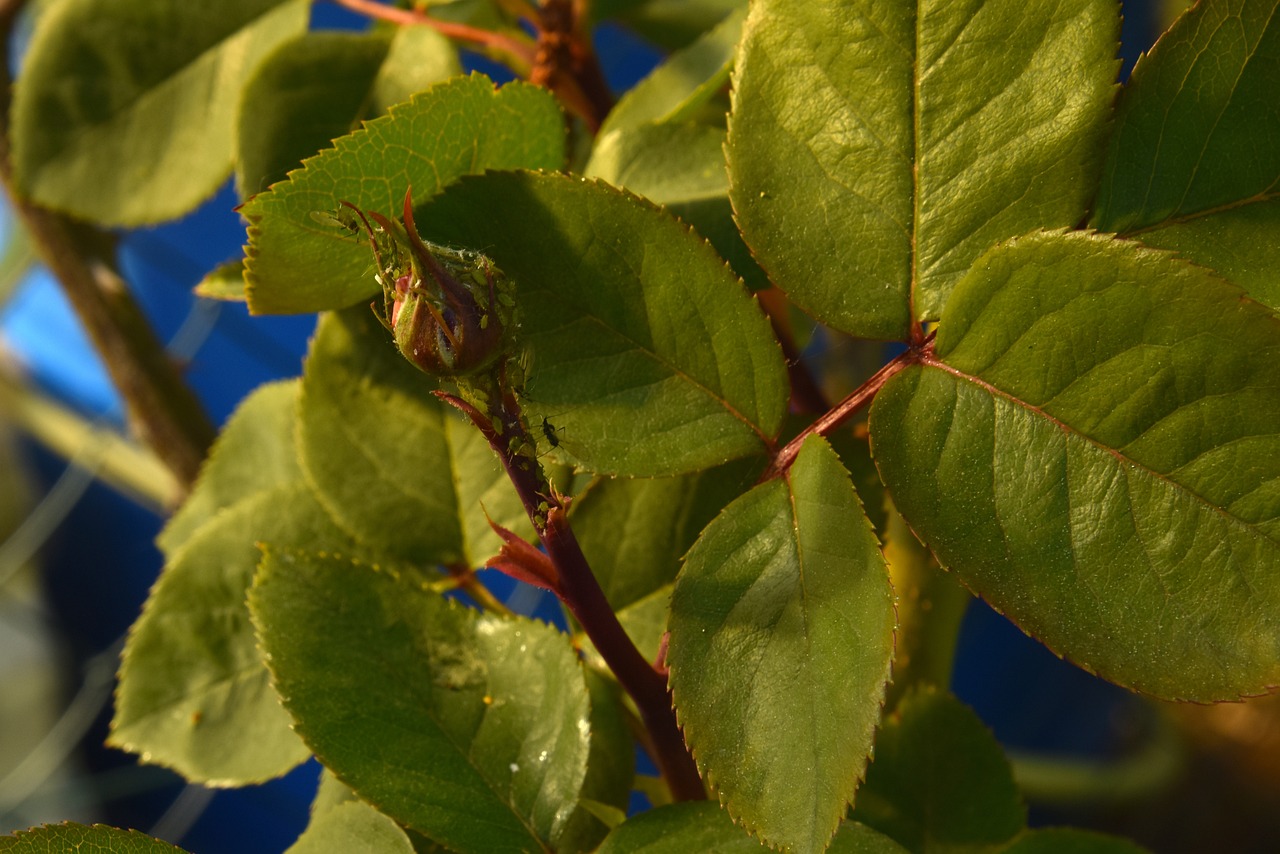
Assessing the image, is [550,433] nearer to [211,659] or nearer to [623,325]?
[623,325]

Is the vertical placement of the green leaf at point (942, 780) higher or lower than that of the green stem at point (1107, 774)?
higher

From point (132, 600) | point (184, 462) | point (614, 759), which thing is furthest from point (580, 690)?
point (132, 600)

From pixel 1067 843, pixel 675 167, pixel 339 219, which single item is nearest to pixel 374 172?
pixel 339 219

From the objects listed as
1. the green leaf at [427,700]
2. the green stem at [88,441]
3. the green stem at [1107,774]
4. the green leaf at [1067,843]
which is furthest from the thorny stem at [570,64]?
the green stem at [1107,774]

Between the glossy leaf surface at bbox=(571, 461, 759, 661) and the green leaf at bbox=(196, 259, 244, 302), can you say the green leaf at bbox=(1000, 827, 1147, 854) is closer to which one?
the glossy leaf surface at bbox=(571, 461, 759, 661)

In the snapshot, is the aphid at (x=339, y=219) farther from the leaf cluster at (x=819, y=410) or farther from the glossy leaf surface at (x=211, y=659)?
the glossy leaf surface at (x=211, y=659)

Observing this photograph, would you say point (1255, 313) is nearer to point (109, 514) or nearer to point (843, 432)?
point (843, 432)
